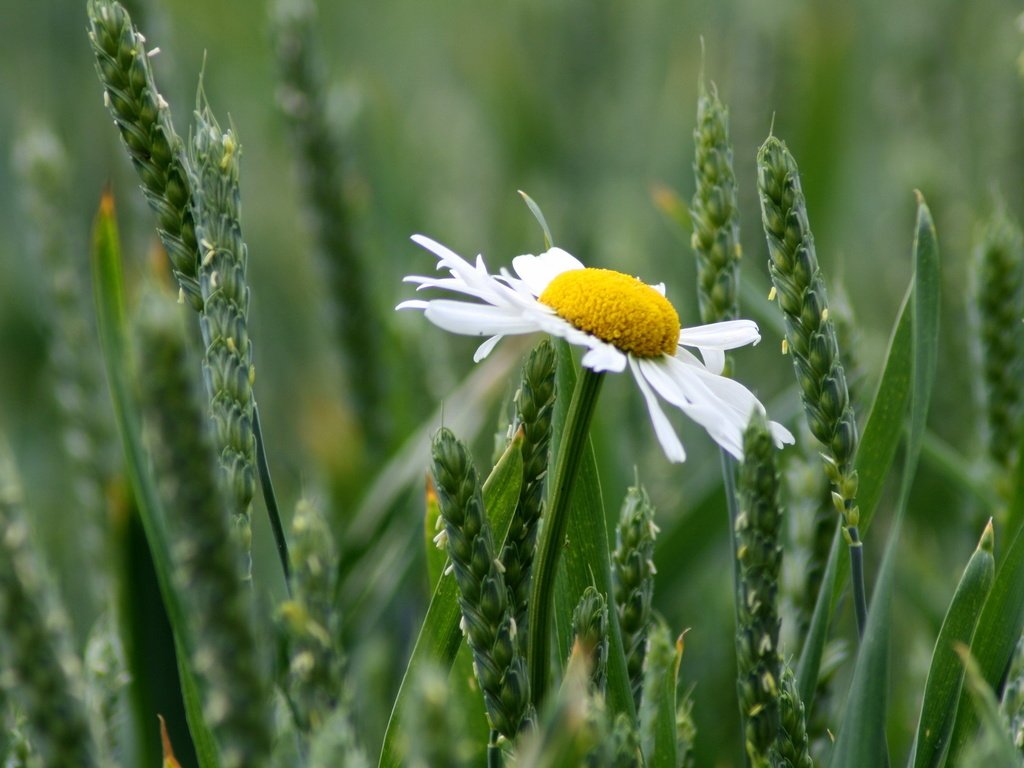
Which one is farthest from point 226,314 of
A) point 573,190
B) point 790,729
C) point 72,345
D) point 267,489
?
point 573,190

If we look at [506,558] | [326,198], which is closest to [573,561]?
[506,558]

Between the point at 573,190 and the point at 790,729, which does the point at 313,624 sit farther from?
the point at 573,190

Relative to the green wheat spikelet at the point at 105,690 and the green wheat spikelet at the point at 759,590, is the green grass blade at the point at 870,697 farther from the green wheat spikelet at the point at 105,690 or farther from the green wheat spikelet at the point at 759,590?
the green wheat spikelet at the point at 105,690

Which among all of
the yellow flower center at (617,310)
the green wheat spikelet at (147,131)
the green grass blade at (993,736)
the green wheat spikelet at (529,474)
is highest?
Answer: the green wheat spikelet at (147,131)

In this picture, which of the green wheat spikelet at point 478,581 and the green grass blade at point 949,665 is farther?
the green grass blade at point 949,665

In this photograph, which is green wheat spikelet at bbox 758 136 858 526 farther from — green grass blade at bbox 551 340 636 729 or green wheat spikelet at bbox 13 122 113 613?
green wheat spikelet at bbox 13 122 113 613

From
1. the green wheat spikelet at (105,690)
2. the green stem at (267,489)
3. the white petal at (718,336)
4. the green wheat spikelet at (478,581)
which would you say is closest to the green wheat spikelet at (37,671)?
the green wheat spikelet at (105,690)
